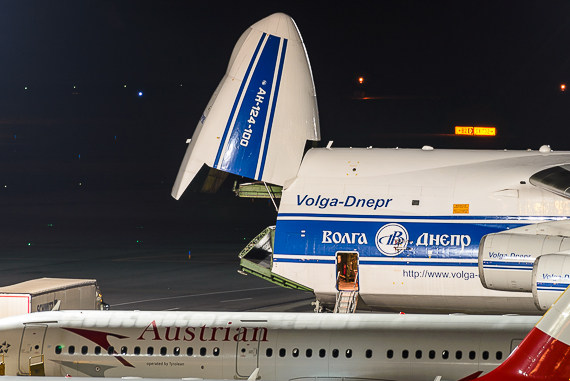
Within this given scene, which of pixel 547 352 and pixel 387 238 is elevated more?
pixel 387 238

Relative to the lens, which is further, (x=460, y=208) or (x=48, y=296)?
(x=48, y=296)

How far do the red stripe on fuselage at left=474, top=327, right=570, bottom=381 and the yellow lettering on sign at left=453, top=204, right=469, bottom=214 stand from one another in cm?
1249

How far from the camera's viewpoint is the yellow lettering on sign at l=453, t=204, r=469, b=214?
22703 millimetres

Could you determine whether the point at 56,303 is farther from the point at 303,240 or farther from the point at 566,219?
the point at 566,219

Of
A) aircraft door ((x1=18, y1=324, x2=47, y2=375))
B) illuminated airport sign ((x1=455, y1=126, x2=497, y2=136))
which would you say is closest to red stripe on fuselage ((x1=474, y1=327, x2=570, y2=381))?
aircraft door ((x1=18, y1=324, x2=47, y2=375))

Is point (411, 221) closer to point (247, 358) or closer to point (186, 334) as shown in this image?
point (247, 358)

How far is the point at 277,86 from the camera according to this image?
81.0 feet

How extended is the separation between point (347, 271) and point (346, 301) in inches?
39.0

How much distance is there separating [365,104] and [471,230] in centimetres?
8184

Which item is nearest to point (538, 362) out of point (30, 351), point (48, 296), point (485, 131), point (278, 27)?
point (30, 351)

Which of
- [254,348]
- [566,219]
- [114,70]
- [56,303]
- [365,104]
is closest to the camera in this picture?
[254,348]

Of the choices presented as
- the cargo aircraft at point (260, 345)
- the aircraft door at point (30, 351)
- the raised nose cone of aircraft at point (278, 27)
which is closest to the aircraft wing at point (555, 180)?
the cargo aircraft at point (260, 345)

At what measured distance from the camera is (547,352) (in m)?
9.95

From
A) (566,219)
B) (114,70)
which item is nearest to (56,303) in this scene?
(566,219)
